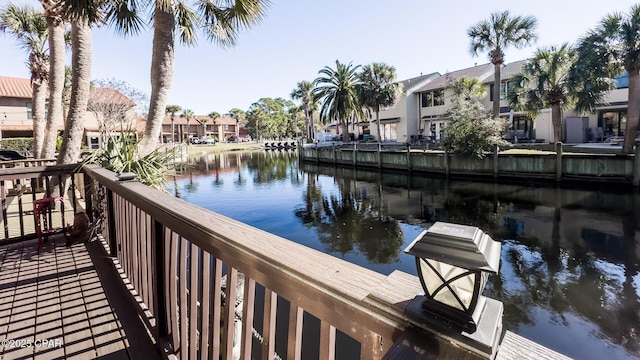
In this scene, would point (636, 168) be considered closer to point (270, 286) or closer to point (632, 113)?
point (632, 113)

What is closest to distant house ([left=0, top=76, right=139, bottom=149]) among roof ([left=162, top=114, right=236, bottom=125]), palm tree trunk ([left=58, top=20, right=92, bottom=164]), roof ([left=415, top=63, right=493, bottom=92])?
palm tree trunk ([left=58, top=20, right=92, bottom=164])

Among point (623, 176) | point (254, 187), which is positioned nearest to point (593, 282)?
point (623, 176)

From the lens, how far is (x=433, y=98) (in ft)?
102

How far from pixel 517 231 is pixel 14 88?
36.1m

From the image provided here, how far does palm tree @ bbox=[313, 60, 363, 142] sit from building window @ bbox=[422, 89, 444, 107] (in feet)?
20.4

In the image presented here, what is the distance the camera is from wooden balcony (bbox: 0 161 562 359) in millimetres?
881

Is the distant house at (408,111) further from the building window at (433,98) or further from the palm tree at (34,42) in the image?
the palm tree at (34,42)

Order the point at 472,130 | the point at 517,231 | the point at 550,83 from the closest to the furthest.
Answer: the point at 517,231
the point at 472,130
the point at 550,83

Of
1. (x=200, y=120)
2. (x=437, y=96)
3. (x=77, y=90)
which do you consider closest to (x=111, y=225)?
(x=77, y=90)

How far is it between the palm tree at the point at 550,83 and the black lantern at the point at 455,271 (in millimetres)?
21452

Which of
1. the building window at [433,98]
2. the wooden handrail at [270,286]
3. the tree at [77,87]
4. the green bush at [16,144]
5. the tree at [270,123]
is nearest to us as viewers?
the wooden handrail at [270,286]

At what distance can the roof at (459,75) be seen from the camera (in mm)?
27984

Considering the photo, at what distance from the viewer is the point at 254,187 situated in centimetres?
1891

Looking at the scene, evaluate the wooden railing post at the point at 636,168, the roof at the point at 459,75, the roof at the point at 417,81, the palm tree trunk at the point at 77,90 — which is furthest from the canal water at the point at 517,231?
the roof at the point at 417,81
